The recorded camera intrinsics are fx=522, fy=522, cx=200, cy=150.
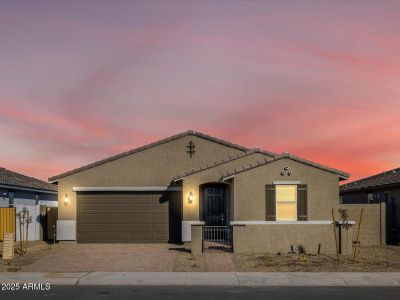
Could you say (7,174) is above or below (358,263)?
above

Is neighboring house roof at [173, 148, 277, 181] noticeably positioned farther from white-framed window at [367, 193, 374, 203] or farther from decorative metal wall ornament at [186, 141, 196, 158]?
white-framed window at [367, 193, 374, 203]

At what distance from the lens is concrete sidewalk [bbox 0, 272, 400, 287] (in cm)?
1527

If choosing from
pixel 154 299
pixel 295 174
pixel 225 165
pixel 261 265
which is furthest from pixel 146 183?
pixel 154 299

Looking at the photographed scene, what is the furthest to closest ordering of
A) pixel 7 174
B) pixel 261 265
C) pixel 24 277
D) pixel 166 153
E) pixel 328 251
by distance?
1. pixel 7 174
2. pixel 166 153
3. pixel 328 251
4. pixel 261 265
5. pixel 24 277

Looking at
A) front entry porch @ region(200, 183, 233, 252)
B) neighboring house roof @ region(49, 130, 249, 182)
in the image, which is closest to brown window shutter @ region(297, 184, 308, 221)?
front entry porch @ region(200, 183, 233, 252)

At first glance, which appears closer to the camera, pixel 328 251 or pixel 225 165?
pixel 328 251

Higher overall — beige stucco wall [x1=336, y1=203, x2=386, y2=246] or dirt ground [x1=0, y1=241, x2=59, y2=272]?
beige stucco wall [x1=336, y1=203, x2=386, y2=246]

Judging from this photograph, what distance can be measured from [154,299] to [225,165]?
512 inches

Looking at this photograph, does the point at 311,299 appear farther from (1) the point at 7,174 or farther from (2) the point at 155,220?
(1) the point at 7,174

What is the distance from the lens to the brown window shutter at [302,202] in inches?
866

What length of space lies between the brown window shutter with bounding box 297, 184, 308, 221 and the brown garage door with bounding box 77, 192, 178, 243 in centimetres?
715

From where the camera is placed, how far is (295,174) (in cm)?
2217

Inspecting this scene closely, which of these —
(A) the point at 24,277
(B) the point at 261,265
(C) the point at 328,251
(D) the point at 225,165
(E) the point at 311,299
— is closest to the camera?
(E) the point at 311,299

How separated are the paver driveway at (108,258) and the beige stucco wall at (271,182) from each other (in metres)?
3.62
